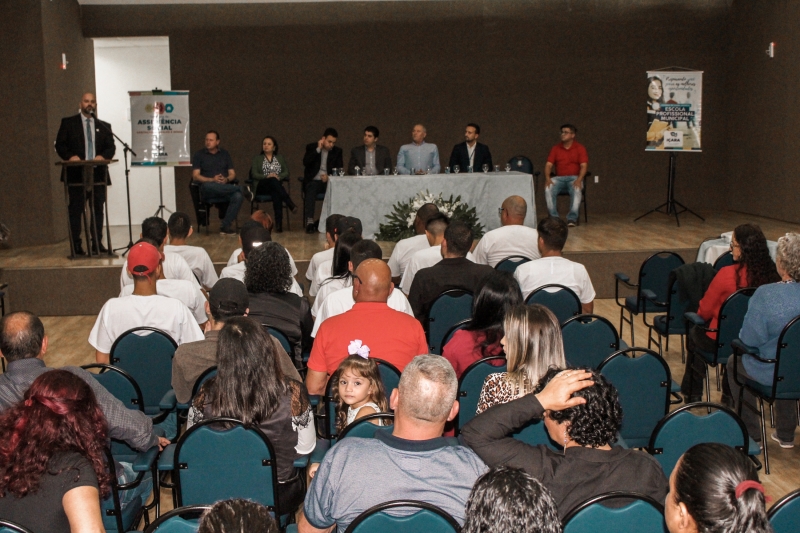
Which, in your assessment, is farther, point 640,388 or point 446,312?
point 446,312

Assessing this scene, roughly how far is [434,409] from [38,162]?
8.91 m

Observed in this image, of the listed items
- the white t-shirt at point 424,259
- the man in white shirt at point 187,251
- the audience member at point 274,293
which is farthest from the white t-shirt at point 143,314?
the white t-shirt at point 424,259

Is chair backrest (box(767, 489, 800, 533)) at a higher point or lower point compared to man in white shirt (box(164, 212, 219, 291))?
lower

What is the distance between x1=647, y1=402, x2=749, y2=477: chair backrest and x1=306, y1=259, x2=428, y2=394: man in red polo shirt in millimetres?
1221

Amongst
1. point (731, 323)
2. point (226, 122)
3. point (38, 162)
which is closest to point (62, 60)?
point (38, 162)

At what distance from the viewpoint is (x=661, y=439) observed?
303 centimetres

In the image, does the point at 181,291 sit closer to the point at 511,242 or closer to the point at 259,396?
the point at 259,396

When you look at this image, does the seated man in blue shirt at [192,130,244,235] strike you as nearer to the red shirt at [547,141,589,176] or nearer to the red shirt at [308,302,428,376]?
the red shirt at [547,141,589,176]

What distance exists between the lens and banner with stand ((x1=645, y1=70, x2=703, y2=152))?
10.7 metres

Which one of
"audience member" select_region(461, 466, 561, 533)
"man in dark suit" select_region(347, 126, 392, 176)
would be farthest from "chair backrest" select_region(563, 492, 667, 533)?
"man in dark suit" select_region(347, 126, 392, 176)

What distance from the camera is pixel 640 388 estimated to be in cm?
374

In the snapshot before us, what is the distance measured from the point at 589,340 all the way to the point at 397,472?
2182 mm

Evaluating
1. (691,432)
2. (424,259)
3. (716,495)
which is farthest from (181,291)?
(716,495)

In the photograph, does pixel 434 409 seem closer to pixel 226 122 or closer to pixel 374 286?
pixel 374 286
